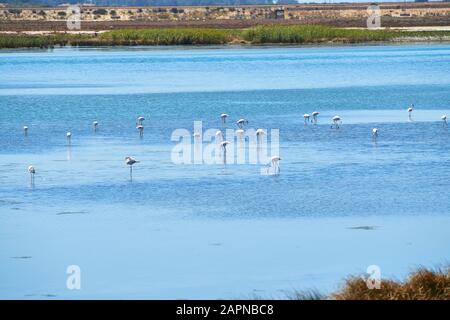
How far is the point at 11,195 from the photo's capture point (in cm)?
2134

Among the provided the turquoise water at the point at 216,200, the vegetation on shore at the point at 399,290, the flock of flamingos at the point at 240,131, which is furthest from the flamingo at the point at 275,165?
the vegetation on shore at the point at 399,290

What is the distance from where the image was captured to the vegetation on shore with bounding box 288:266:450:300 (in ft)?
41.5

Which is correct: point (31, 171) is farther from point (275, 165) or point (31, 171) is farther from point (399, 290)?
point (399, 290)

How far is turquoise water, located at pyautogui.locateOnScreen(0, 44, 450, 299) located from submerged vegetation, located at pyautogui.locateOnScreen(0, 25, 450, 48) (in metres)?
47.2

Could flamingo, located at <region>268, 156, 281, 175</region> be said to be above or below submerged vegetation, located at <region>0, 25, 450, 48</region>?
above

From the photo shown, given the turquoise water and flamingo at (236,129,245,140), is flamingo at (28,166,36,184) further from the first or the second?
flamingo at (236,129,245,140)

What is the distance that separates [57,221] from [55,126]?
15.7 metres

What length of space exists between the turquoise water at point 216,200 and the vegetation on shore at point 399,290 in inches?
35.1

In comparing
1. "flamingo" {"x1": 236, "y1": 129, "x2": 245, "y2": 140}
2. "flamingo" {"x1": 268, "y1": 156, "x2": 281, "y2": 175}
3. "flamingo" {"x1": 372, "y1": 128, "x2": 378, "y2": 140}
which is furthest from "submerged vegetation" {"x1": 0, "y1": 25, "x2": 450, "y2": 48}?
"flamingo" {"x1": 268, "y1": 156, "x2": 281, "y2": 175}

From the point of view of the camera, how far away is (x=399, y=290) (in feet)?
41.9

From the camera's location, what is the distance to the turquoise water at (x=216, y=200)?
50.3ft
